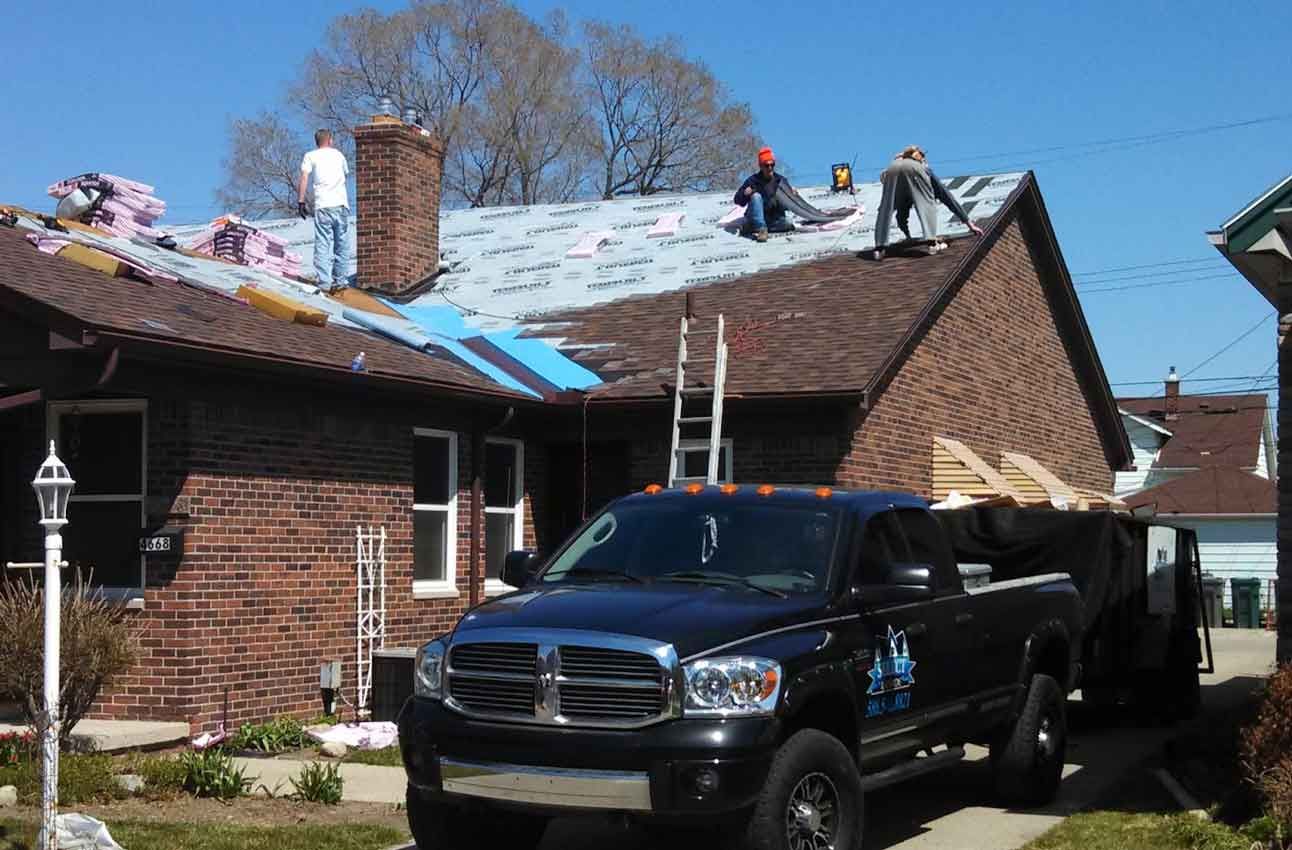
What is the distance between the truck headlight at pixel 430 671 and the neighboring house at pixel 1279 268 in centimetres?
564

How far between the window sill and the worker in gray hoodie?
7.09 metres

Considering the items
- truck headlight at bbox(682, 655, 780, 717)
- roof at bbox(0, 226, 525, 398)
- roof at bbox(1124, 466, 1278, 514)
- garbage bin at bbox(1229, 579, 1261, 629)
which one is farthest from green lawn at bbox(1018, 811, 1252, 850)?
roof at bbox(1124, 466, 1278, 514)

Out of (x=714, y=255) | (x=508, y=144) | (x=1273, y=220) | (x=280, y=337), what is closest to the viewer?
(x=1273, y=220)

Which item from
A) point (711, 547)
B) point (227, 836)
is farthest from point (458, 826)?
point (711, 547)

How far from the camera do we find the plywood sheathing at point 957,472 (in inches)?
737

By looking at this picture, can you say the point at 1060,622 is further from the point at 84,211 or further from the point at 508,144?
the point at 508,144

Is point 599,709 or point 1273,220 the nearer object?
point 599,709

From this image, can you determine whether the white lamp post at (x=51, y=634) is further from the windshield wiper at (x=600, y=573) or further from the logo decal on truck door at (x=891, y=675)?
the logo decal on truck door at (x=891, y=675)

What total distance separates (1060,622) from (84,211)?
11930 mm

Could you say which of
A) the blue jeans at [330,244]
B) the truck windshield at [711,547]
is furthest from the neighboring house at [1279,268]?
the blue jeans at [330,244]

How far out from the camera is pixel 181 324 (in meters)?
13.1

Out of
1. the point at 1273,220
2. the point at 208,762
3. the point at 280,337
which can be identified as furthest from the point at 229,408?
the point at 1273,220

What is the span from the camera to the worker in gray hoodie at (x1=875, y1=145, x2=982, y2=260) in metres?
19.6

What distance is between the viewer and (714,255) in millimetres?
21281
